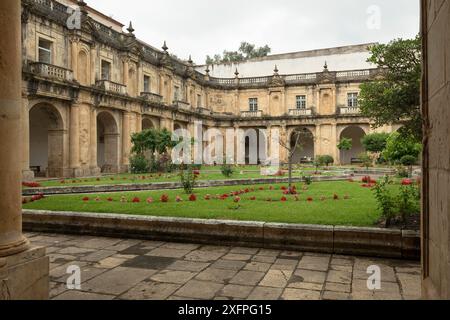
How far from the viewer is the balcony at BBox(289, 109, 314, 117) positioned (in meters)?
35.5

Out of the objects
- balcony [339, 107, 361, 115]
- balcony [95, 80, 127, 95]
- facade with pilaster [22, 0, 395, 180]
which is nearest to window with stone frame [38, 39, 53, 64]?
facade with pilaster [22, 0, 395, 180]

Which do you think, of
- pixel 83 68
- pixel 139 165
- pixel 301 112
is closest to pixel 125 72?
pixel 83 68

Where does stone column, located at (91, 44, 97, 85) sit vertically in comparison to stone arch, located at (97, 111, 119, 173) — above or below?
above

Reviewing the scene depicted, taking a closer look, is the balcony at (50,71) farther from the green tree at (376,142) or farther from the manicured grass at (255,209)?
the green tree at (376,142)

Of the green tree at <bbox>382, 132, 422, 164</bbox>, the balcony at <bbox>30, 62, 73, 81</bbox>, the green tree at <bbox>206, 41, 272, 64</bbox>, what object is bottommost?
the green tree at <bbox>382, 132, 422, 164</bbox>

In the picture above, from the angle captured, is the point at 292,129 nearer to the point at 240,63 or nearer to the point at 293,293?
the point at 240,63

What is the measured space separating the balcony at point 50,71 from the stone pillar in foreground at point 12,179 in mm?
15802

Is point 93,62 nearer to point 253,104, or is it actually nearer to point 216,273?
point 253,104

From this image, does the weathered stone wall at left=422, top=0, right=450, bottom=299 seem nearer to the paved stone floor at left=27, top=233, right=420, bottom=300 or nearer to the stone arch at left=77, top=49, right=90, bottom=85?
the paved stone floor at left=27, top=233, right=420, bottom=300

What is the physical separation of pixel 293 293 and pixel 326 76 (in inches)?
1349

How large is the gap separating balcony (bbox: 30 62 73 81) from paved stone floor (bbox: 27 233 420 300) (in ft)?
47.1

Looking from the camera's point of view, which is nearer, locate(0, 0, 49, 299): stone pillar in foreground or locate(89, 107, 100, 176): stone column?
locate(0, 0, 49, 299): stone pillar in foreground

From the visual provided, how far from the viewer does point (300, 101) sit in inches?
1441

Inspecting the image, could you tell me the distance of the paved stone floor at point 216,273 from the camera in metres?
3.67
